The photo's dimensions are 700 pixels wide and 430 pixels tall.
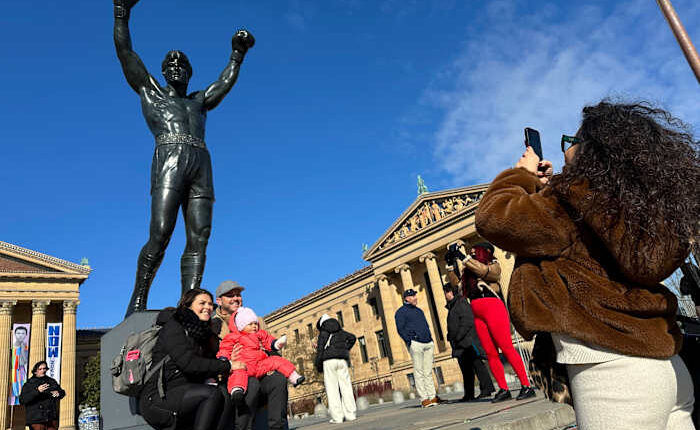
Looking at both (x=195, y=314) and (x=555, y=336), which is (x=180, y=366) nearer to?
(x=195, y=314)

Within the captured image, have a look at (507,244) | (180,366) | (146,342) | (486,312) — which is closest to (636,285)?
(507,244)

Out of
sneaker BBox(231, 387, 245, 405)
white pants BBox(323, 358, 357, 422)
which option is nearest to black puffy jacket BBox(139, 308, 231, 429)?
sneaker BBox(231, 387, 245, 405)

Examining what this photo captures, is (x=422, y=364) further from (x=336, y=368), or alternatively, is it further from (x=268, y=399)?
(x=268, y=399)

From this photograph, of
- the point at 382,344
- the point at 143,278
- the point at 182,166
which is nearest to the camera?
the point at 143,278

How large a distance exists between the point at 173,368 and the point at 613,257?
2.77 metres

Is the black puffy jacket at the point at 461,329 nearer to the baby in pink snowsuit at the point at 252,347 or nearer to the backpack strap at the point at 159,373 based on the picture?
the baby in pink snowsuit at the point at 252,347

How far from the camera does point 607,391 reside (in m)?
1.53

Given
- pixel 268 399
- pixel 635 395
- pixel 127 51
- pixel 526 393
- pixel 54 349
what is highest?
pixel 54 349

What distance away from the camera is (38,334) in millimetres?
36219

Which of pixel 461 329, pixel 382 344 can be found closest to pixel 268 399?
pixel 461 329

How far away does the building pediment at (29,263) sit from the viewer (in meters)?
36.8

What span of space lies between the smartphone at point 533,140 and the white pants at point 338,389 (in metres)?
5.95

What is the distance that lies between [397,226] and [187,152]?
39.4m

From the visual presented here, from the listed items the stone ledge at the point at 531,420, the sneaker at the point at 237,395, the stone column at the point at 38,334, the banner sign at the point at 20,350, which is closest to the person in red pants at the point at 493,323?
the stone ledge at the point at 531,420
